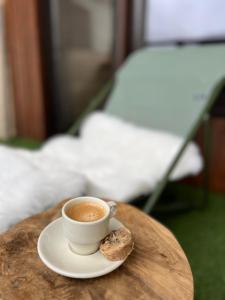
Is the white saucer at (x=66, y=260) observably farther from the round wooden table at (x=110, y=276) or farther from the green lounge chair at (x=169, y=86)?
the green lounge chair at (x=169, y=86)

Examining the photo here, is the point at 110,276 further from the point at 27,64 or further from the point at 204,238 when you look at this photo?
the point at 27,64

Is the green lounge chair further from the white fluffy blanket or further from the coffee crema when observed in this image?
the coffee crema

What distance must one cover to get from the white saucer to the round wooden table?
1cm

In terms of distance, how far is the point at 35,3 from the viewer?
1966mm

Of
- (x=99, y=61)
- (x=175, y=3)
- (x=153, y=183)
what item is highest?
(x=175, y=3)

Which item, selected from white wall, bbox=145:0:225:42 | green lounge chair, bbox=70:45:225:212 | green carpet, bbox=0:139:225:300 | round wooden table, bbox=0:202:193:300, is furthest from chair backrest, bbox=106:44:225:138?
round wooden table, bbox=0:202:193:300

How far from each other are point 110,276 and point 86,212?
0.37 feet

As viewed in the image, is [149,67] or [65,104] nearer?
[149,67]

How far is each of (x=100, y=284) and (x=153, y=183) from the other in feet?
2.25

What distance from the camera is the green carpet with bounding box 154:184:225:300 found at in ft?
3.19

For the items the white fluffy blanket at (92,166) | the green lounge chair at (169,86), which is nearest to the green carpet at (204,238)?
the white fluffy blanket at (92,166)

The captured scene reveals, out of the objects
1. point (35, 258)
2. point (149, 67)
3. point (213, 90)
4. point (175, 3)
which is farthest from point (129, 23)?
point (35, 258)

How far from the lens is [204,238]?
1216mm

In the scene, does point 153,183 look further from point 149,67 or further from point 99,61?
point 99,61
